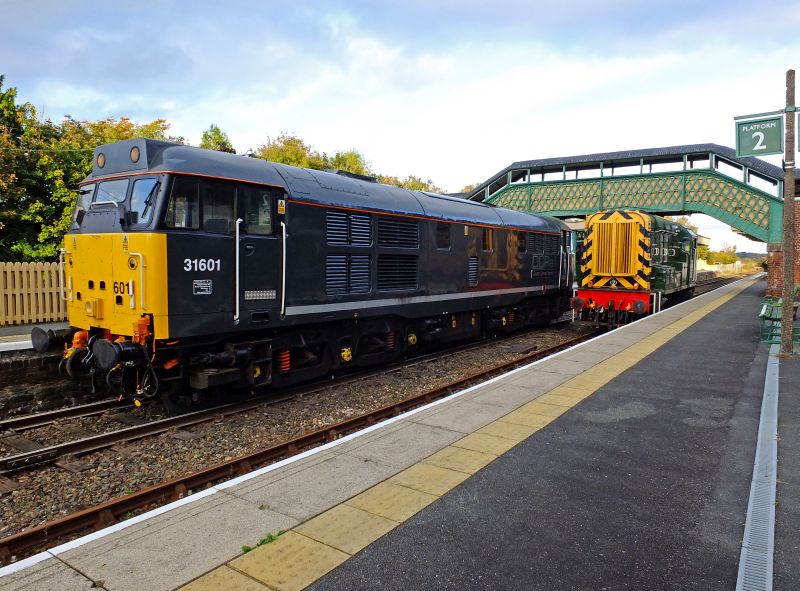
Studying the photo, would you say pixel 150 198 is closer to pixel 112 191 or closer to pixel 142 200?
pixel 142 200

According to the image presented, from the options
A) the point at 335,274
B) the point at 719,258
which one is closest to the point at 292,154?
the point at 335,274

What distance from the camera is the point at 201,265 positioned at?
23.8ft

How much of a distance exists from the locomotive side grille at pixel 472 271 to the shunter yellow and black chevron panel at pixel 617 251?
582 cm

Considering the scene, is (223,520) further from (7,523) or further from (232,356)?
(232,356)

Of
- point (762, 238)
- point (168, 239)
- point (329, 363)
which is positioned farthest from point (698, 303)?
point (168, 239)

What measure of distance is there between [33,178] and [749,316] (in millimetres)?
24237

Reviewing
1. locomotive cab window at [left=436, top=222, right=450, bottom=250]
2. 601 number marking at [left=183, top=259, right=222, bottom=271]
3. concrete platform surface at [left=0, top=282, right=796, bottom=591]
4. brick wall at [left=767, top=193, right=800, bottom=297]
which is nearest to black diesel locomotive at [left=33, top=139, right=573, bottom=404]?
601 number marking at [left=183, top=259, right=222, bottom=271]

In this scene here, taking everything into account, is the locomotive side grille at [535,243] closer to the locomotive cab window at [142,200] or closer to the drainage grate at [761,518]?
the drainage grate at [761,518]

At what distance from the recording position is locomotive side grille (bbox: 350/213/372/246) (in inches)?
380

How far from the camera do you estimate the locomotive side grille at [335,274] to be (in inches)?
360

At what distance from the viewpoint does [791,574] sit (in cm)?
338

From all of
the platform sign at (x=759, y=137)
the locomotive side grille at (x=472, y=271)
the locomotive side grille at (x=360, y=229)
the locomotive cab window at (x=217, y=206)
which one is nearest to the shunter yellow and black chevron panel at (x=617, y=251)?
the locomotive side grille at (x=472, y=271)

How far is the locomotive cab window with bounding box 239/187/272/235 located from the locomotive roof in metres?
0.17

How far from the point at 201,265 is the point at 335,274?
257cm
